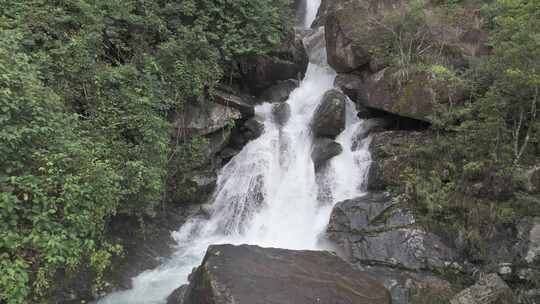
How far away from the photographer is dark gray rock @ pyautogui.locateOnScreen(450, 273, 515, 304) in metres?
6.57

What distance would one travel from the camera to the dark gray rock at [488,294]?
6.57m

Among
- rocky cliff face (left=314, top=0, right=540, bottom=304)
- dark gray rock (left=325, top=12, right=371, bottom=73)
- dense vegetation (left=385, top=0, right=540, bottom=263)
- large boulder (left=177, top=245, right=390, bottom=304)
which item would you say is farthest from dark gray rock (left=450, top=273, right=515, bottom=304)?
dark gray rock (left=325, top=12, right=371, bottom=73)

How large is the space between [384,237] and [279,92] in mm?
7200

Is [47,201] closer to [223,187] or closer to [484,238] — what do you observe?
[223,187]

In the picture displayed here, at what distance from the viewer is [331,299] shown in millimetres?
5996

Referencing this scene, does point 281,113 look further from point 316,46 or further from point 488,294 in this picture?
point 488,294

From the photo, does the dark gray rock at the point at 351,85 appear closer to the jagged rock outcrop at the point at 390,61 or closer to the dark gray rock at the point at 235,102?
the jagged rock outcrop at the point at 390,61

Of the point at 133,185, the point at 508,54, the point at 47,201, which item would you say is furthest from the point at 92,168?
the point at 508,54

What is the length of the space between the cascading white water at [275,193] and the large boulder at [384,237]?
75 centimetres

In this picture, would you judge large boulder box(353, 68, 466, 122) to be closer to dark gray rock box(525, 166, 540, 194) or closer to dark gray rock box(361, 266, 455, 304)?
dark gray rock box(525, 166, 540, 194)

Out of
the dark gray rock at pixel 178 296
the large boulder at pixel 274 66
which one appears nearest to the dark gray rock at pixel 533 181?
the dark gray rock at pixel 178 296

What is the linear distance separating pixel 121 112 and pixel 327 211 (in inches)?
235

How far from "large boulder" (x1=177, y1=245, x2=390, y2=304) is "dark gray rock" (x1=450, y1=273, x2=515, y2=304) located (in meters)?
1.50

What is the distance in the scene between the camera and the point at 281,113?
1302 centimetres
